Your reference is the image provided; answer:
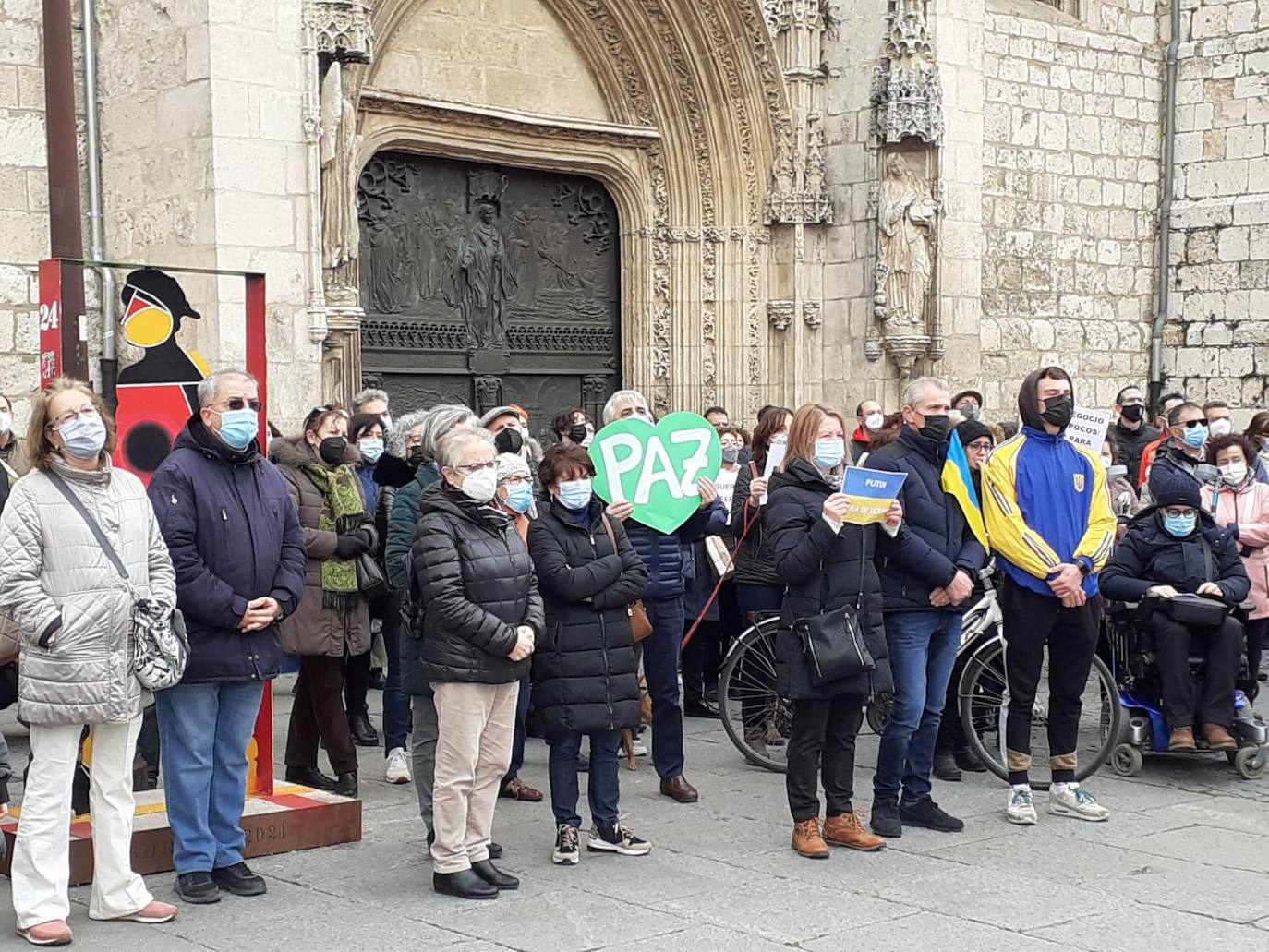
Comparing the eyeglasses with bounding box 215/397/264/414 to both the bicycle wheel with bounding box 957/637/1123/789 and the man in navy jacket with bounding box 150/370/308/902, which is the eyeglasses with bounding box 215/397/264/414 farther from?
Result: the bicycle wheel with bounding box 957/637/1123/789

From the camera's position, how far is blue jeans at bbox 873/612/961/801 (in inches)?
281

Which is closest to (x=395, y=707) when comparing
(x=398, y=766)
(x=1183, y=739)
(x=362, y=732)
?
(x=398, y=766)

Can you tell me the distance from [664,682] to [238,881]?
2268 mm

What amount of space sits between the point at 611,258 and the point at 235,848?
34.2 feet

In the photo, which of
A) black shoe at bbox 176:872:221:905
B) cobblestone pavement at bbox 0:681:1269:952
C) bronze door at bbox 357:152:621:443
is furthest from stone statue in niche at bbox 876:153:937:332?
black shoe at bbox 176:872:221:905

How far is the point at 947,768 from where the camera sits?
8.36 meters

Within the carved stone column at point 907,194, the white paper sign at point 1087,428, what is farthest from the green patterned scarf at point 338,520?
the carved stone column at point 907,194

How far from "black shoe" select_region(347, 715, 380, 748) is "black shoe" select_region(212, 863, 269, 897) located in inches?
114

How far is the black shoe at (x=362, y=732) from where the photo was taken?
9102 mm

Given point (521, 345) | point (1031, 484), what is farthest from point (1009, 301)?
point (1031, 484)

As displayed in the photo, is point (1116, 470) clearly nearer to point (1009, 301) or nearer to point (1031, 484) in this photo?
point (1031, 484)

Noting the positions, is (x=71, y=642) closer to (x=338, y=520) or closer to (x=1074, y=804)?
(x=338, y=520)

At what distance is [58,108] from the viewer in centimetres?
834

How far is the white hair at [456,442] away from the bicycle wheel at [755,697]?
8.87 feet
